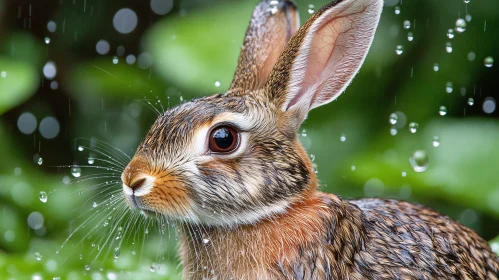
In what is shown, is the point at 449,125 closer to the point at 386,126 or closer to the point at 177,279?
the point at 386,126

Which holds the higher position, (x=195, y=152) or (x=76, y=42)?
(x=76, y=42)

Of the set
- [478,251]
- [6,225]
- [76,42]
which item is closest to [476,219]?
[478,251]

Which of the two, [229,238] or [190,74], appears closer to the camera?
[229,238]

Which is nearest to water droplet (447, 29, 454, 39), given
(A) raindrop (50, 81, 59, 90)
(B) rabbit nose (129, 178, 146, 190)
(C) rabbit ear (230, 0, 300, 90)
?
(C) rabbit ear (230, 0, 300, 90)

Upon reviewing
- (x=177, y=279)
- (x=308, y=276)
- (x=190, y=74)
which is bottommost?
(x=177, y=279)

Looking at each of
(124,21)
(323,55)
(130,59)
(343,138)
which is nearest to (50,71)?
(130,59)

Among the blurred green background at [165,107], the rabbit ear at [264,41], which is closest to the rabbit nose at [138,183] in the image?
the rabbit ear at [264,41]

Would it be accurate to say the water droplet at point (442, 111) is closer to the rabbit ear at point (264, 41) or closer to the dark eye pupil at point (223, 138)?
the rabbit ear at point (264, 41)
